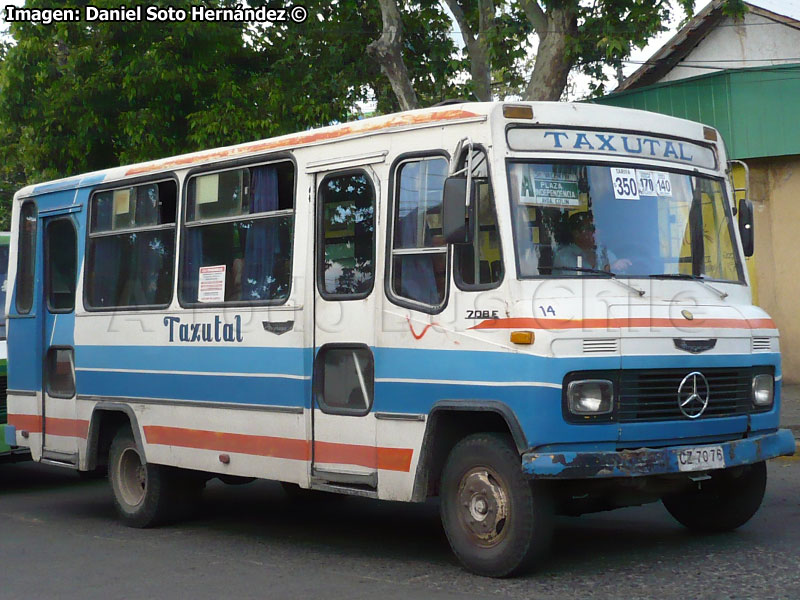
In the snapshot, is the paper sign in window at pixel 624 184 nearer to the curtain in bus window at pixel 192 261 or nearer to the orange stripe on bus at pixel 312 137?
the orange stripe on bus at pixel 312 137

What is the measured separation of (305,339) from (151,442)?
2.10 meters

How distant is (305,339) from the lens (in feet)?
26.7

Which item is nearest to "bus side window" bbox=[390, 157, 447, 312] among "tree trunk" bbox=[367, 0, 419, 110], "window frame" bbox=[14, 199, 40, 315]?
"window frame" bbox=[14, 199, 40, 315]

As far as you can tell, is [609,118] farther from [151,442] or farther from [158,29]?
[158,29]

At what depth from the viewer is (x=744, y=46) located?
22.7 metres

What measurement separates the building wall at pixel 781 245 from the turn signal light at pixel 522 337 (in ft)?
39.1

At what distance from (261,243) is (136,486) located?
2.59 m

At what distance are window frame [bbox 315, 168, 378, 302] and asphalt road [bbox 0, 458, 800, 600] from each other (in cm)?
170

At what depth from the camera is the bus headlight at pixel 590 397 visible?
22.1 feet

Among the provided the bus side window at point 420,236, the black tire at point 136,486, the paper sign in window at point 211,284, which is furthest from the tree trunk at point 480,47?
the bus side window at point 420,236

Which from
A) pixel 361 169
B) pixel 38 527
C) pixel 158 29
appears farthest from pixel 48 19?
pixel 361 169

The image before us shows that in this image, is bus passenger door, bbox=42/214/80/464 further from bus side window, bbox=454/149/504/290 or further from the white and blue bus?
bus side window, bbox=454/149/504/290

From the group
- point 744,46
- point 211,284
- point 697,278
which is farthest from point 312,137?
point 744,46

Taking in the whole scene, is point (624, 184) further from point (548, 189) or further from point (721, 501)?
point (721, 501)
